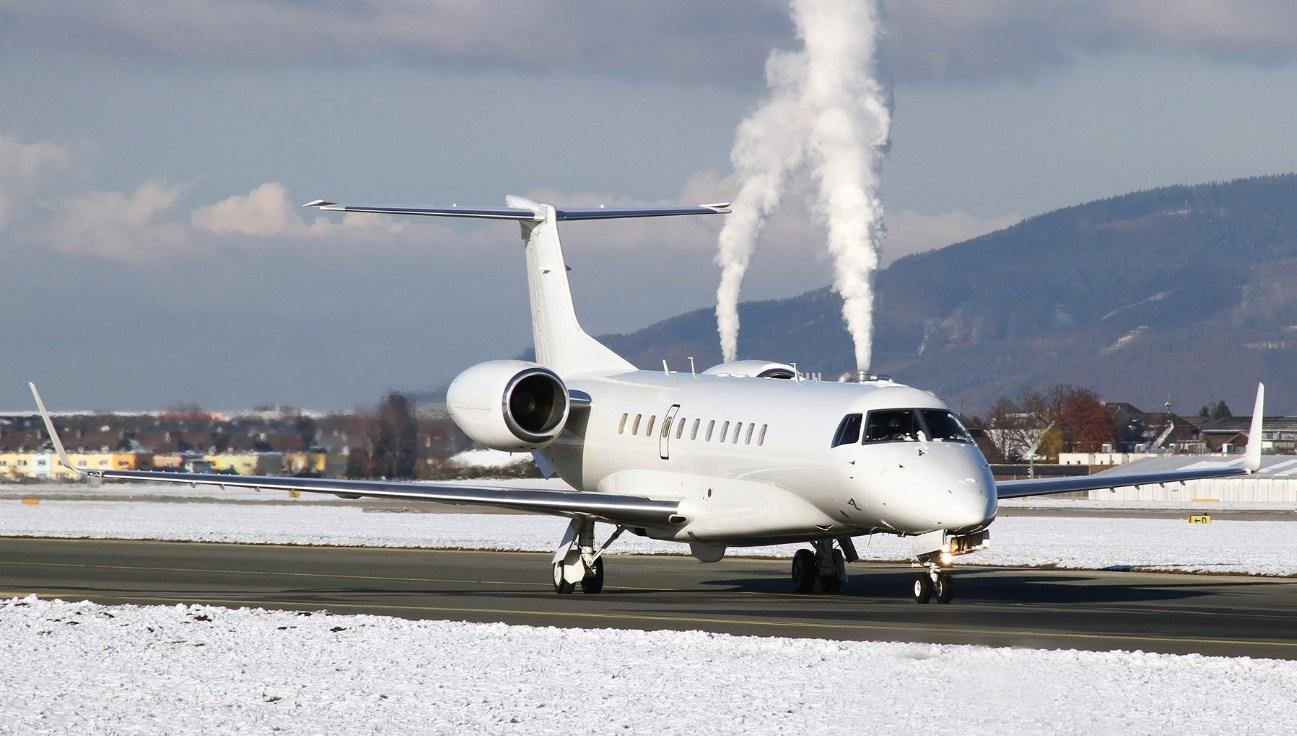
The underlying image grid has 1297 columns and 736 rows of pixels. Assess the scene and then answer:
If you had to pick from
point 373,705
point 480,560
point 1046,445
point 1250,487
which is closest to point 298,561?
point 480,560

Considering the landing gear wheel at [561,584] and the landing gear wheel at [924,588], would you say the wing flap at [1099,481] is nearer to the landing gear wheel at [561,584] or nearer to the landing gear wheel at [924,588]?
the landing gear wheel at [924,588]

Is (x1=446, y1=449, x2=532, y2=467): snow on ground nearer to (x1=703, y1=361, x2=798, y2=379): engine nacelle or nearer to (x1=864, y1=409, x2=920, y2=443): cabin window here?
(x1=703, y1=361, x2=798, y2=379): engine nacelle

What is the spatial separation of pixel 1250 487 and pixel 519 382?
7200 cm

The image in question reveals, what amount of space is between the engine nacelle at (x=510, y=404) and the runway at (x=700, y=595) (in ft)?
7.76

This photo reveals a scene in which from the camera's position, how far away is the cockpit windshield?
78.0 feet

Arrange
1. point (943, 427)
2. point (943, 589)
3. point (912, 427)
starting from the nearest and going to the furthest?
point (943, 589) < point (912, 427) < point (943, 427)

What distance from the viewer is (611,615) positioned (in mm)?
21500

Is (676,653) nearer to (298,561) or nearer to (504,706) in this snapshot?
(504,706)

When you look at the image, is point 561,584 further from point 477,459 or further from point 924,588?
point 477,459

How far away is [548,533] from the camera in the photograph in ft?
161

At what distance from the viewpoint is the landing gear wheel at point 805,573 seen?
91.0ft

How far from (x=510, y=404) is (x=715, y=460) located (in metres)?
4.07

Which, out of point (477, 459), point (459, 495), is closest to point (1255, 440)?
point (459, 495)

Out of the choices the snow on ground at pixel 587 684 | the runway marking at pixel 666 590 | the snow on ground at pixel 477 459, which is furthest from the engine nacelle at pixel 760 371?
the snow on ground at pixel 477 459
